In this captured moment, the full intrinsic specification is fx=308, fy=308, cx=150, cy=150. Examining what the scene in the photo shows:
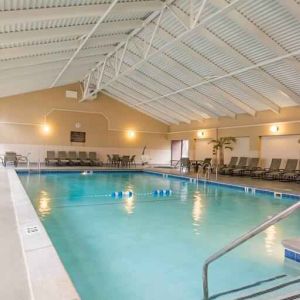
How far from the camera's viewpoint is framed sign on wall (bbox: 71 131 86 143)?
17.0 meters

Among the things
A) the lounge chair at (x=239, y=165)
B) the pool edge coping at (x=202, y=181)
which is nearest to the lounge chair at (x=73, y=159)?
the pool edge coping at (x=202, y=181)

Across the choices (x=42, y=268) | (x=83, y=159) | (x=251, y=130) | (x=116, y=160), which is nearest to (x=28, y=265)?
(x=42, y=268)

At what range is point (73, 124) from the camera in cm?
1691

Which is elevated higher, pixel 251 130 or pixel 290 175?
pixel 251 130

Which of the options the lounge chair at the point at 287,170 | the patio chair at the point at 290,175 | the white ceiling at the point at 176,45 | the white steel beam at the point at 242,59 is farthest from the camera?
the lounge chair at the point at 287,170

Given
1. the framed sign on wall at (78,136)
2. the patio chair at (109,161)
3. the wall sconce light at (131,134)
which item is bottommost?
the patio chair at (109,161)

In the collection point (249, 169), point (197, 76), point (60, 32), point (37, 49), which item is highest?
point (197, 76)

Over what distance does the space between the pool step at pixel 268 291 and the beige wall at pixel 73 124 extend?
1489cm

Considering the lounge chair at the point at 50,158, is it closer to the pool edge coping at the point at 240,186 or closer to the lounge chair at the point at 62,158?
the lounge chair at the point at 62,158

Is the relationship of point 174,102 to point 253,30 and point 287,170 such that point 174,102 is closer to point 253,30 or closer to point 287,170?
point 287,170

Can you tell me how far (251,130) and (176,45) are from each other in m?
5.84

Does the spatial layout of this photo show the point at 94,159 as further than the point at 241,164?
Yes

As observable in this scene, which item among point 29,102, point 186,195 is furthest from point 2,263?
point 29,102

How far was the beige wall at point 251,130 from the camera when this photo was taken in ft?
39.0
